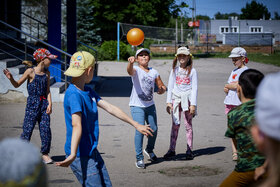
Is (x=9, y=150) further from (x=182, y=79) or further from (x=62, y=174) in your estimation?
(x=182, y=79)

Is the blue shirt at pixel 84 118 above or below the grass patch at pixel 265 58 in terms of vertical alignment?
below

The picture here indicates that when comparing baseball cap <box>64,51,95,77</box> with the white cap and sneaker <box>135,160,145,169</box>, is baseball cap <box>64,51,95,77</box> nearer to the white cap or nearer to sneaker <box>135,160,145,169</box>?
the white cap

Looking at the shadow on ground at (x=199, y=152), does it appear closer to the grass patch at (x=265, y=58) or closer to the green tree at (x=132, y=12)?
the grass patch at (x=265, y=58)

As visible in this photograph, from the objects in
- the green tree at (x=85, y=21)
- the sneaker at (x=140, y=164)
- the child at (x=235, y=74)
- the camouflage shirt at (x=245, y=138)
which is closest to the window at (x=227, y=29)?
the green tree at (x=85, y=21)

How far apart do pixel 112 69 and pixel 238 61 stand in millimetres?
18372

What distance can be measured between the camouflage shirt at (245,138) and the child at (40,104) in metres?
3.76

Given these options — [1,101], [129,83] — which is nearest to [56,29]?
[1,101]

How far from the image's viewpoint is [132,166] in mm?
6008

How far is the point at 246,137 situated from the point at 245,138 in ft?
0.04

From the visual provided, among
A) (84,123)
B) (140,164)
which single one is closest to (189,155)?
(140,164)

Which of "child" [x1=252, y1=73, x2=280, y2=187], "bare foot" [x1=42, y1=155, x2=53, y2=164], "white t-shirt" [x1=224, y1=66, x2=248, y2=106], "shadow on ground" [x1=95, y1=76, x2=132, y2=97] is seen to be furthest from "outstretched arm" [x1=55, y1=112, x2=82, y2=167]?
"shadow on ground" [x1=95, y1=76, x2=132, y2=97]

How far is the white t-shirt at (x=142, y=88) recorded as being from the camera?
6.01 meters

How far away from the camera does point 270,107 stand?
122cm

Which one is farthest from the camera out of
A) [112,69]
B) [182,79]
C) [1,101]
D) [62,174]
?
[112,69]
